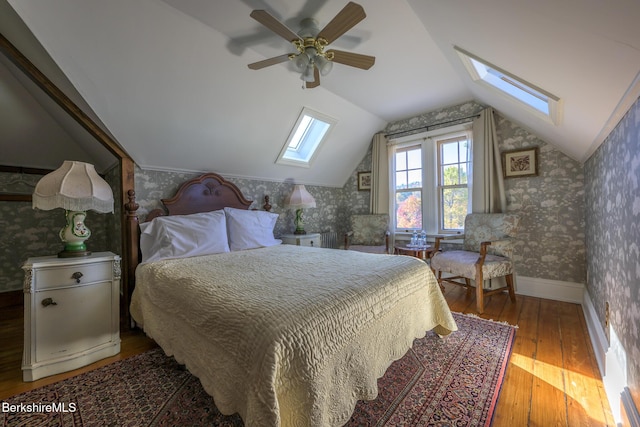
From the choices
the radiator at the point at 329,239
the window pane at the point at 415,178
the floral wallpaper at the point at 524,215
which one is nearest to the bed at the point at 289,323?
the floral wallpaper at the point at 524,215

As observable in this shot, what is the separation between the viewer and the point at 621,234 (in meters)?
1.43

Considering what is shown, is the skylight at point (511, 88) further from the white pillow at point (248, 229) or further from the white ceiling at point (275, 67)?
the white pillow at point (248, 229)

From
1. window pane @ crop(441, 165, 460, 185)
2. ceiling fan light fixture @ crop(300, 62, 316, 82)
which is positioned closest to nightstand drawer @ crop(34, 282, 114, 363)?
ceiling fan light fixture @ crop(300, 62, 316, 82)

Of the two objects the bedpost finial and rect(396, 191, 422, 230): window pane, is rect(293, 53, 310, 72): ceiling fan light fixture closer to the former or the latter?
the bedpost finial

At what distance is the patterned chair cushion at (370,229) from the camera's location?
414 cm

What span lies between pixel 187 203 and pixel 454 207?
365 cm

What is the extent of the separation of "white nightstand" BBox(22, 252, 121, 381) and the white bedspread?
28 cm

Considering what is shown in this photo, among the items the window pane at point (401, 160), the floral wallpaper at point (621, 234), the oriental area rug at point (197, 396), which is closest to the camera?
the floral wallpaper at point (621, 234)

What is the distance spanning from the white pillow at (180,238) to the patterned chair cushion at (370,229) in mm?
2269

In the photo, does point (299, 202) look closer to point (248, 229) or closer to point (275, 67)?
point (248, 229)

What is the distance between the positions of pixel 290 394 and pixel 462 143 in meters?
3.92

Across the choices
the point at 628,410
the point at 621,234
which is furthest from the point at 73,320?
the point at 621,234

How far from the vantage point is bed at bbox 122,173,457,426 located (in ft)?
3.15

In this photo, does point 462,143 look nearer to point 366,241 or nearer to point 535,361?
point 366,241
